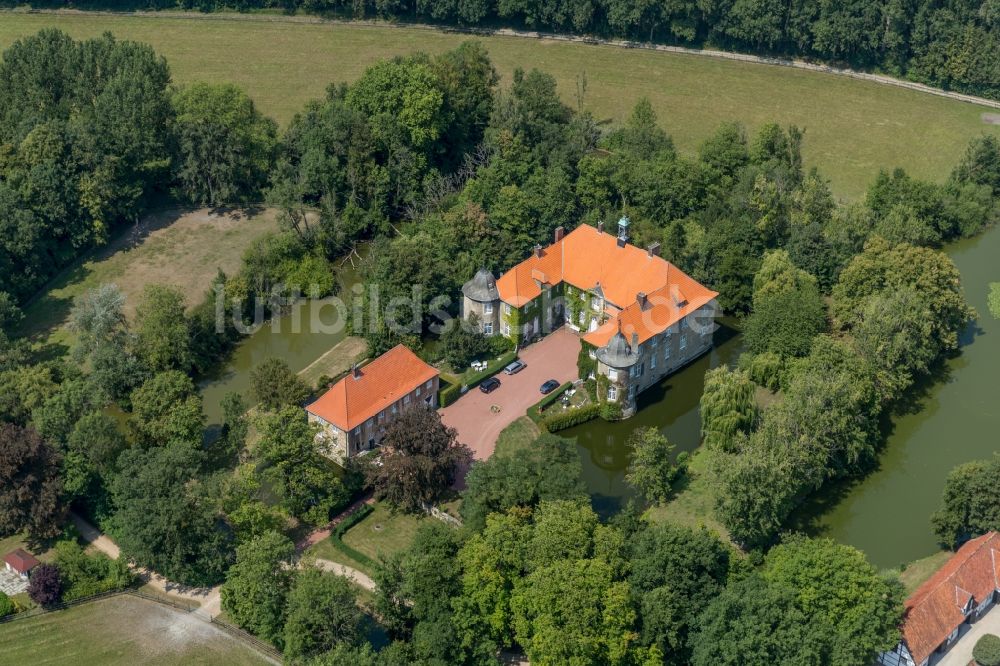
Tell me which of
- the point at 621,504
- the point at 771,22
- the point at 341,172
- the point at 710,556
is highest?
the point at 771,22

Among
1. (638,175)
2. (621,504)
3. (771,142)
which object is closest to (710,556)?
(621,504)

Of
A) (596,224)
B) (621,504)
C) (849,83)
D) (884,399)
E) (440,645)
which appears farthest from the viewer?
(849,83)

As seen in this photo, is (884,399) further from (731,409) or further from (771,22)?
(771,22)

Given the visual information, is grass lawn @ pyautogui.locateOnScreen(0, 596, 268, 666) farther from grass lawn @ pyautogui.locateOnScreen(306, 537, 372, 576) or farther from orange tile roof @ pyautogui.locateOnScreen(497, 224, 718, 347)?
orange tile roof @ pyautogui.locateOnScreen(497, 224, 718, 347)

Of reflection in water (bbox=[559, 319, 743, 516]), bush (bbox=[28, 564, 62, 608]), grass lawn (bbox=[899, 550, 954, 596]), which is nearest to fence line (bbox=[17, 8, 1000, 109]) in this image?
reflection in water (bbox=[559, 319, 743, 516])

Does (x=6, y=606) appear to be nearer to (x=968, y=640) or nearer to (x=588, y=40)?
(x=968, y=640)

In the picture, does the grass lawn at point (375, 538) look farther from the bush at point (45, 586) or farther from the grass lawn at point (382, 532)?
the bush at point (45, 586)
